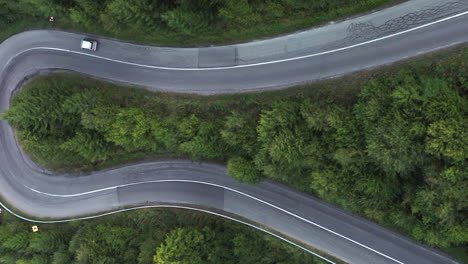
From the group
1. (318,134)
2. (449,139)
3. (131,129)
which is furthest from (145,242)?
(449,139)

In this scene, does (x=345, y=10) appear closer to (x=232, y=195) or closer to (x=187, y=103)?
(x=187, y=103)

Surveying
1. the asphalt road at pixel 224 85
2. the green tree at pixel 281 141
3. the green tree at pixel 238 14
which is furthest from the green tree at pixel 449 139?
the green tree at pixel 238 14

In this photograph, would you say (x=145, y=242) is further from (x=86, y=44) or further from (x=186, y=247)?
(x=86, y=44)

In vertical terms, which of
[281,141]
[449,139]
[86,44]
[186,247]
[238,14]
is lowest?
[186,247]

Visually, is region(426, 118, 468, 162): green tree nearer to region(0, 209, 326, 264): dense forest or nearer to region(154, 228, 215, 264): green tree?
region(0, 209, 326, 264): dense forest

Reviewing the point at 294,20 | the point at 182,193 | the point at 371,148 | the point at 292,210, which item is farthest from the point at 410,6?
the point at 182,193

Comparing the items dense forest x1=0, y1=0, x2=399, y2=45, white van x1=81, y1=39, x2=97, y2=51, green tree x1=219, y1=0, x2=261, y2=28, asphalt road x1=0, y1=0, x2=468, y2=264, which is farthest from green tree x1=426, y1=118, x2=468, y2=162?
white van x1=81, y1=39, x2=97, y2=51
